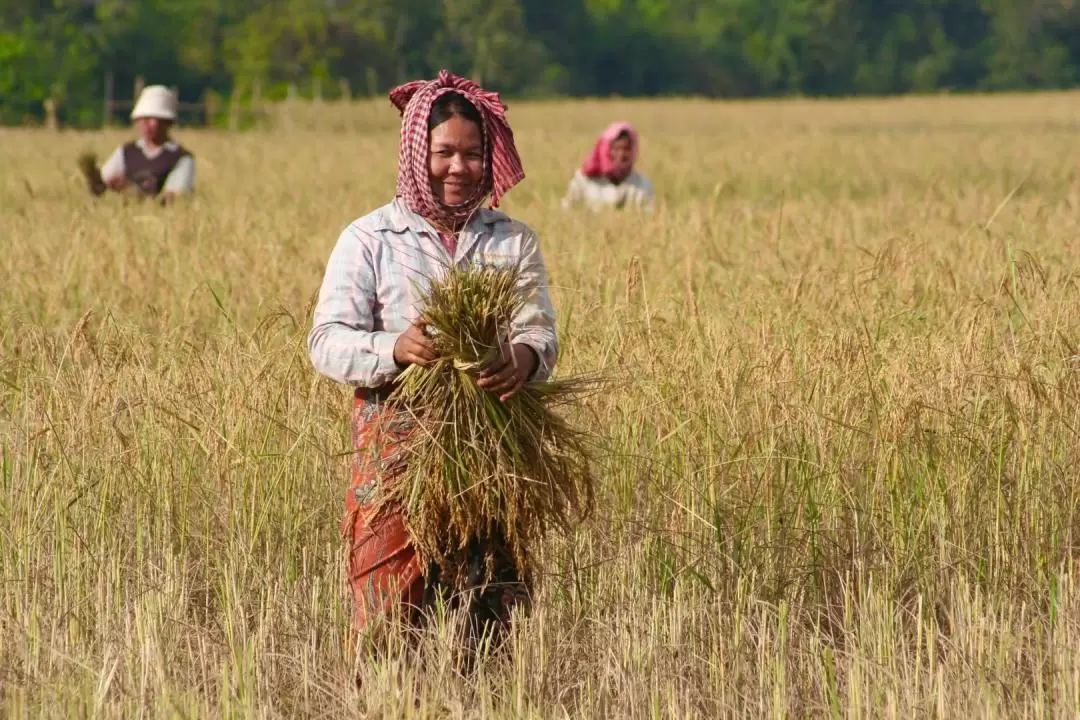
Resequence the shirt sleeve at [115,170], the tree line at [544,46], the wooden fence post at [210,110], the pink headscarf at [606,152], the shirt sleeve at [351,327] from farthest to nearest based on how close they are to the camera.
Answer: the tree line at [544,46] → the wooden fence post at [210,110] → the pink headscarf at [606,152] → the shirt sleeve at [115,170] → the shirt sleeve at [351,327]

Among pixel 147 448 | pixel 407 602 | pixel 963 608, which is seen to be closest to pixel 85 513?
pixel 147 448

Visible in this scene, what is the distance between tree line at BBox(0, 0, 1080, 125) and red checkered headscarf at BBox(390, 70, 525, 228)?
42.0m

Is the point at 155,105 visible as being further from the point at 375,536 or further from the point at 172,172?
the point at 375,536

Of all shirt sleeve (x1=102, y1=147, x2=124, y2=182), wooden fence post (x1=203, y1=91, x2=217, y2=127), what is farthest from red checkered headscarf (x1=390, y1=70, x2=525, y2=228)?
wooden fence post (x1=203, y1=91, x2=217, y2=127)

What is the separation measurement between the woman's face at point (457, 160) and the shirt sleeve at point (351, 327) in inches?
7.6

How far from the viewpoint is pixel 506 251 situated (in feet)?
11.0

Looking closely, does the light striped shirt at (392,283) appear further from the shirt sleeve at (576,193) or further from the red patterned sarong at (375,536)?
the shirt sleeve at (576,193)

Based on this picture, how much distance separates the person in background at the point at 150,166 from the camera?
345 inches

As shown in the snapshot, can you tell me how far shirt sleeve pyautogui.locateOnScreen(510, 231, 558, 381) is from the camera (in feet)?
10.5

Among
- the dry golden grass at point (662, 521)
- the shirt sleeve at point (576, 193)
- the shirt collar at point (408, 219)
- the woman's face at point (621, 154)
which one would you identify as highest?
the shirt collar at point (408, 219)

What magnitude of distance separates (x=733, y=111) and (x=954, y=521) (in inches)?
1373

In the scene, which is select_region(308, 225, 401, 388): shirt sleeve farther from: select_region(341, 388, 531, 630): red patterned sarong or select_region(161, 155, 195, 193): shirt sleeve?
select_region(161, 155, 195, 193): shirt sleeve

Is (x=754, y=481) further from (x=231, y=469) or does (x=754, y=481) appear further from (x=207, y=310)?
(x=207, y=310)

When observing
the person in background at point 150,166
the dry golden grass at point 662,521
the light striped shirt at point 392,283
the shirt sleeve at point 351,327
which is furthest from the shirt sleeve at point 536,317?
the person in background at point 150,166
